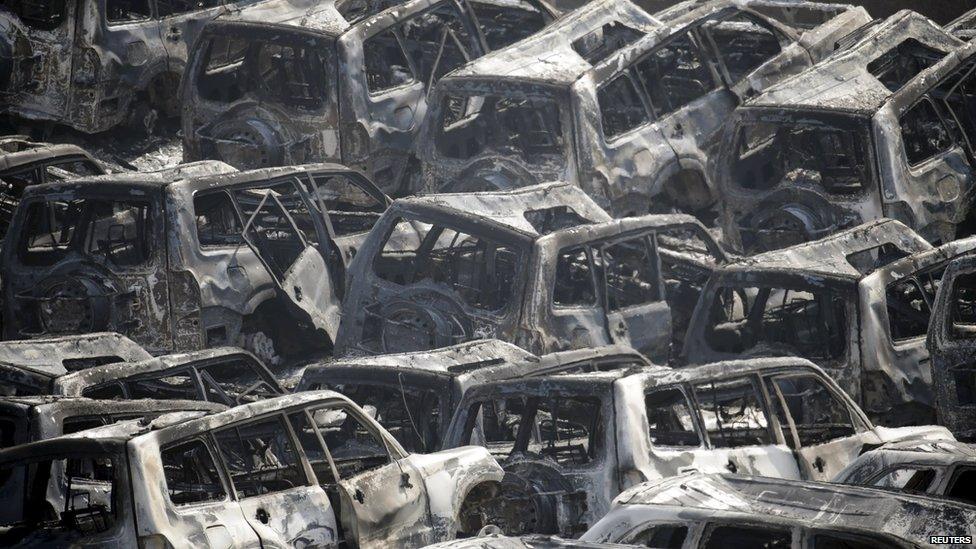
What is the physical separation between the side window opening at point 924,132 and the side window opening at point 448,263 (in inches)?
158

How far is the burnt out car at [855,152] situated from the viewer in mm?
12422

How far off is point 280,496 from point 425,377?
149cm

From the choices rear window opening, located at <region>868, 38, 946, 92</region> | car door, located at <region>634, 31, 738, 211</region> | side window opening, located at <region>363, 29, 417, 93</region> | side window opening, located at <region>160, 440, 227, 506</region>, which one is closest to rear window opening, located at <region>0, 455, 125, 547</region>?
side window opening, located at <region>160, 440, 227, 506</region>

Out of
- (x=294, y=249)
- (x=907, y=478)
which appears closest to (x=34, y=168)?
(x=294, y=249)

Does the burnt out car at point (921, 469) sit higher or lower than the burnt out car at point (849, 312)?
lower

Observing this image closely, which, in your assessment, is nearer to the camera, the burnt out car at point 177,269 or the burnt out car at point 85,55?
the burnt out car at point 177,269

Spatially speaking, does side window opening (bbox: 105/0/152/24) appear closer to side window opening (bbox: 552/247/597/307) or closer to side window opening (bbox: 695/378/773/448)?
side window opening (bbox: 552/247/597/307)

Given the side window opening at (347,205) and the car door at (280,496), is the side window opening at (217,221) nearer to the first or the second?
the side window opening at (347,205)

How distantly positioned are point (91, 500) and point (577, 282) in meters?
Answer: 4.38

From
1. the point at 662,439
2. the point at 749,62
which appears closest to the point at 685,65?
the point at 749,62

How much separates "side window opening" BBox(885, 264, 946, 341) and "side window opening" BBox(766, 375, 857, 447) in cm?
103

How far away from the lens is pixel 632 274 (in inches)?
454

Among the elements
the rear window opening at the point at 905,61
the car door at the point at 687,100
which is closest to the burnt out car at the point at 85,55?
the car door at the point at 687,100

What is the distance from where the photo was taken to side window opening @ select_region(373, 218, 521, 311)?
10852mm
